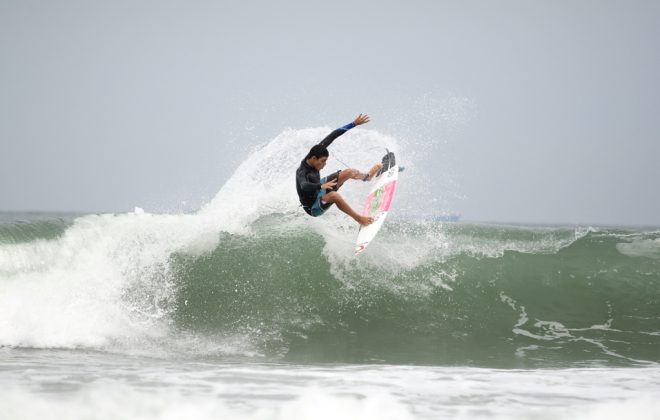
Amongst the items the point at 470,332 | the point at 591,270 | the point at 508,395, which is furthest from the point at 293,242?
the point at 508,395

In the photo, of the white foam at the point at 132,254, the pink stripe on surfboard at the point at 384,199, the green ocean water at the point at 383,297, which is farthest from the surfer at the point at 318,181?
the white foam at the point at 132,254

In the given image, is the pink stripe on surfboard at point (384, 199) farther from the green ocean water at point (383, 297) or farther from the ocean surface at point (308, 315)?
the green ocean water at point (383, 297)

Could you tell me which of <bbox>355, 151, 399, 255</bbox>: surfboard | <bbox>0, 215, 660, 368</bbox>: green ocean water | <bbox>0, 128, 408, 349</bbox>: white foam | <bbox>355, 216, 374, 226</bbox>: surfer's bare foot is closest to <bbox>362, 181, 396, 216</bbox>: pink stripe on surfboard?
<bbox>355, 151, 399, 255</bbox>: surfboard

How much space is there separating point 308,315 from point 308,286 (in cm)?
64

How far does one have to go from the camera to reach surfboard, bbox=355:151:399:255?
663 centimetres

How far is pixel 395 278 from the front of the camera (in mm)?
7867

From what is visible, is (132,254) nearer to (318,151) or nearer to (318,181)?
(318,181)

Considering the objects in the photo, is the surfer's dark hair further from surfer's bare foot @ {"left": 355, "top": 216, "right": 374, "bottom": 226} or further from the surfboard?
the surfboard

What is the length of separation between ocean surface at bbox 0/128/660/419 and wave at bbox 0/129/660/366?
0.03 metres

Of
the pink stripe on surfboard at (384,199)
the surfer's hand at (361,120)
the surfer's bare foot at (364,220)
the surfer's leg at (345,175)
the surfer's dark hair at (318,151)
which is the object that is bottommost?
the surfer's bare foot at (364,220)

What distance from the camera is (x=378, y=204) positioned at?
7.05m

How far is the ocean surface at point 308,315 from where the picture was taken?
12.6 ft

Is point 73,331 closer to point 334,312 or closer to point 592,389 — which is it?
point 334,312

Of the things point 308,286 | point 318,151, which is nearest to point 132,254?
point 308,286
